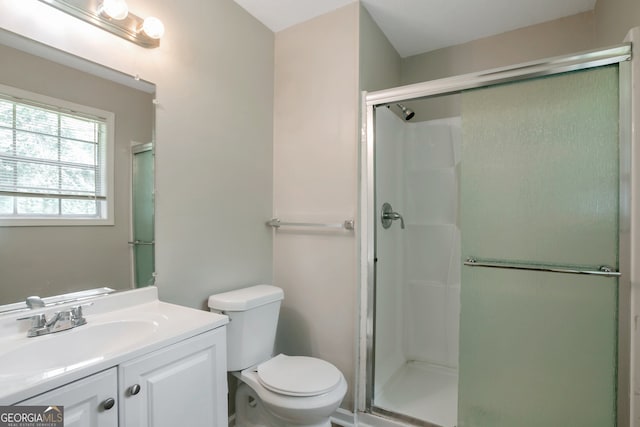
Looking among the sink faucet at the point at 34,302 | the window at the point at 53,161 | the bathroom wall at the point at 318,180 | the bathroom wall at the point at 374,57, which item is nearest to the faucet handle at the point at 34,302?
the sink faucet at the point at 34,302

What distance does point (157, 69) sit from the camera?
4.89ft

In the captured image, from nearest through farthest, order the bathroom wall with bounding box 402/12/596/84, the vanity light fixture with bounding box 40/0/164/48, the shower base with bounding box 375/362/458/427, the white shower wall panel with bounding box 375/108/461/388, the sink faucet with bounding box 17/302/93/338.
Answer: the sink faucet with bounding box 17/302/93/338 < the vanity light fixture with bounding box 40/0/164/48 < the shower base with bounding box 375/362/458/427 < the bathroom wall with bounding box 402/12/596/84 < the white shower wall panel with bounding box 375/108/461/388

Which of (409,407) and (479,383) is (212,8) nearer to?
(479,383)

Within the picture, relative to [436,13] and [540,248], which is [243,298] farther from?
[436,13]

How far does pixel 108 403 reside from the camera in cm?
90

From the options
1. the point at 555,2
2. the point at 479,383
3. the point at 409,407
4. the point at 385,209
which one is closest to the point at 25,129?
the point at 385,209

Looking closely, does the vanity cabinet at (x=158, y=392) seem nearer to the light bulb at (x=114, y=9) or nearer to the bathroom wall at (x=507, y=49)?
the light bulb at (x=114, y=9)

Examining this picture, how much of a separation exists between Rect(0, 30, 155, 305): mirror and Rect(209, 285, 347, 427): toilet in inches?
18.7

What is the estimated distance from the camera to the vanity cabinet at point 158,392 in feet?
2.78

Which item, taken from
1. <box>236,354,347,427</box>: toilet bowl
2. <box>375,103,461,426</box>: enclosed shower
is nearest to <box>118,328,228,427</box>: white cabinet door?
<box>236,354,347,427</box>: toilet bowl

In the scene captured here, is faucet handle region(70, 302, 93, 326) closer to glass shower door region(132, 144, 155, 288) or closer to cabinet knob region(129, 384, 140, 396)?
glass shower door region(132, 144, 155, 288)

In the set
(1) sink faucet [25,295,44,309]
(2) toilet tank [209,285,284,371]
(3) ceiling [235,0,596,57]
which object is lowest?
(2) toilet tank [209,285,284,371]

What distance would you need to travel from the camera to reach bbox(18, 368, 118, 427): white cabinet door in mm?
796

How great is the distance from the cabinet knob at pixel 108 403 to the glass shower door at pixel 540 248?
4.88 feet
